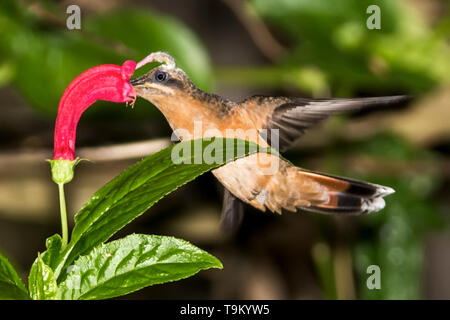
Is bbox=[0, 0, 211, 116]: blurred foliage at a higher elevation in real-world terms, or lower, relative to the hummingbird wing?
higher

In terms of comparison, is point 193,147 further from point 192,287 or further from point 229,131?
point 192,287

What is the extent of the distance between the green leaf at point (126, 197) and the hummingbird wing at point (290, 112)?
116 millimetres

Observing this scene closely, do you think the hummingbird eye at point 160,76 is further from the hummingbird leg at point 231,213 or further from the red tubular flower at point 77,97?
the hummingbird leg at point 231,213

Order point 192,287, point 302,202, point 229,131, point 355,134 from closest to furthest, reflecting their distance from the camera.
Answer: point 229,131 < point 302,202 < point 355,134 < point 192,287

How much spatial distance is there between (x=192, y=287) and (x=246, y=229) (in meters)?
0.46

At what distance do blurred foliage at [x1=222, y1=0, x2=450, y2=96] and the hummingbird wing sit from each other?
1047mm

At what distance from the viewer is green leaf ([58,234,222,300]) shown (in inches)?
25.1

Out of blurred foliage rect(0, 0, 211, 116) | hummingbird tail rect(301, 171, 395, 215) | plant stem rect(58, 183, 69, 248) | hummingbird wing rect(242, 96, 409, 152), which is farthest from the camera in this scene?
blurred foliage rect(0, 0, 211, 116)

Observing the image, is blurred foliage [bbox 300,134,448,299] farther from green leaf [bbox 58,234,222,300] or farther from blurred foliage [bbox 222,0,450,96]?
green leaf [bbox 58,234,222,300]

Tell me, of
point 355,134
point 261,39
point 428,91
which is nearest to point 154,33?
point 261,39

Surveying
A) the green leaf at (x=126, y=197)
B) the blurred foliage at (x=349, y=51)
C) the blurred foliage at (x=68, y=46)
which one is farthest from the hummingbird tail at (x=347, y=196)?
the blurred foliage at (x=349, y=51)

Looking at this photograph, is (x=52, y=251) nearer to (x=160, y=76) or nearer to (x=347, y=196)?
(x=160, y=76)

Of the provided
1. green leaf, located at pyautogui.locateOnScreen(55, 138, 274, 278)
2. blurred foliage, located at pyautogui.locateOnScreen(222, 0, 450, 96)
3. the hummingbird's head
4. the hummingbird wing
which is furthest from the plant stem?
blurred foliage, located at pyautogui.locateOnScreen(222, 0, 450, 96)

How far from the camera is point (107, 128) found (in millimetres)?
2021
